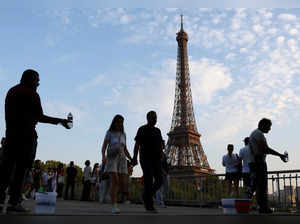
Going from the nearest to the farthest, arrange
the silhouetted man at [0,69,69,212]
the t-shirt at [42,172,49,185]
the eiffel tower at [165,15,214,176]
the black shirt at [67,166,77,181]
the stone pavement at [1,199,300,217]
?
the silhouetted man at [0,69,69,212]
the stone pavement at [1,199,300,217]
the t-shirt at [42,172,49,185]
the black shirt at [67,166,77,181]
the eiffel tower at [165,15,214,176]

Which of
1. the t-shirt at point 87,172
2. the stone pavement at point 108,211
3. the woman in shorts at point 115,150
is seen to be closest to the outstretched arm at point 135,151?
the woman in shorts at point 115,150

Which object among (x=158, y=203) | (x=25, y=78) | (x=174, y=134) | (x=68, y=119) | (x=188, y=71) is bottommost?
(x=158, y=203)

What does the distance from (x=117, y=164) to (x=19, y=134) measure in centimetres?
214

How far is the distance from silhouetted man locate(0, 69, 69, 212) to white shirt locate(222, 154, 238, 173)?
22.5ft

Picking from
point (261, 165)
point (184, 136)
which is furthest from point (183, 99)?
point (261, 165)

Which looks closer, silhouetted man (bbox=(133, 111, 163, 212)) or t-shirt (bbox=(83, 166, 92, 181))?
silhouetted man (bbox=(133, 111, 163, 212))

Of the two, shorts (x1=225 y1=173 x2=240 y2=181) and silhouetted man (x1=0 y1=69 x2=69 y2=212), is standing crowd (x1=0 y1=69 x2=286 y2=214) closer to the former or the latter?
silhouetted man (x1=0 y1=69 x2=69 y2=212)

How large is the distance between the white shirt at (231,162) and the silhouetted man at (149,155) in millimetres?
4858

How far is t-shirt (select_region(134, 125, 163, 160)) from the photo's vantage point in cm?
644

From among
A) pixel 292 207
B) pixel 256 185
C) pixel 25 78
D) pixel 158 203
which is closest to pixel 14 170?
pixel 25 78

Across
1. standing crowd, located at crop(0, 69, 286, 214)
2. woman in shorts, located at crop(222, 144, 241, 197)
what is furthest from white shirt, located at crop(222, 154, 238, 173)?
standing crowd, located at crop(0, 69, 286, 214)

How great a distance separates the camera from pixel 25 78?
16.8ft

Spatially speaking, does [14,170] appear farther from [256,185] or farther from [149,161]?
[256,185]

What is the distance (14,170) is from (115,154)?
1958mm
